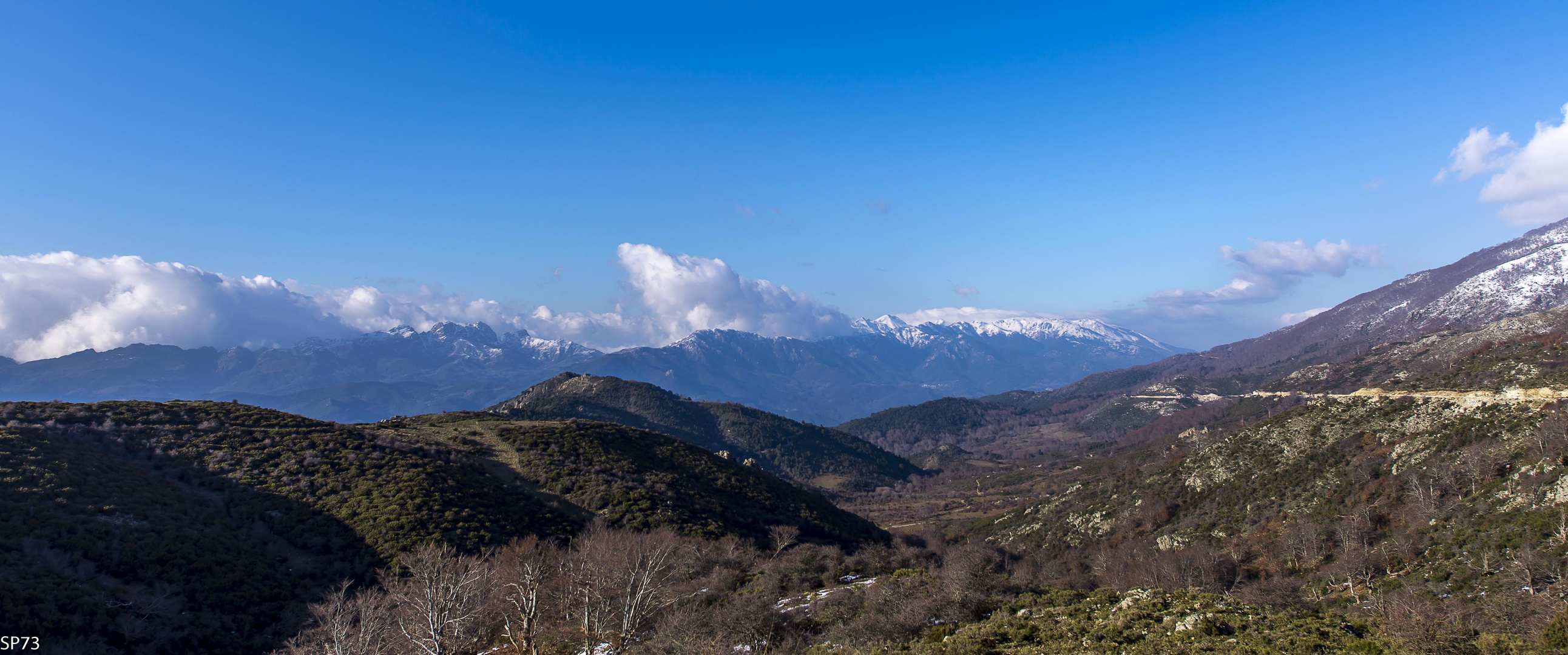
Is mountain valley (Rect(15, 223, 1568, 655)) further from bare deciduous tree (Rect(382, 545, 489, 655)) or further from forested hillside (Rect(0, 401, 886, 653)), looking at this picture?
bare deciduous tree (Rect(382, 545, 489, 655))

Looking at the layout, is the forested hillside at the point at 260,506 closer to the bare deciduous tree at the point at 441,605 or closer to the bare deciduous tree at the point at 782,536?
the bare deciduous tree at the point at 782,536

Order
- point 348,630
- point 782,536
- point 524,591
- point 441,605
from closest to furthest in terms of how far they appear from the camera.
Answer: point 348,630 < point 441,605 < point 524,591 < point 782,536

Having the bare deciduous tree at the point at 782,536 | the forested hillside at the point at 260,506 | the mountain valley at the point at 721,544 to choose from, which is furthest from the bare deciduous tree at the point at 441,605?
the bare deciduous tree at the point at 782,536

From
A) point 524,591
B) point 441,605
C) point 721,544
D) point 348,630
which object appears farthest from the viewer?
point 721,544

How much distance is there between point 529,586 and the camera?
1225 inches

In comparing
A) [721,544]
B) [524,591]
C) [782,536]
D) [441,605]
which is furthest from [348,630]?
[782,536]

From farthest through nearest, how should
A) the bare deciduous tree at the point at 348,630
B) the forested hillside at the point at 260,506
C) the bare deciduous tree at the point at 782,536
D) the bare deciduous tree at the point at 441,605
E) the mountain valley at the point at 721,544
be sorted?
the bare deciduous tree at the point at 782,536
the forested hillside at the point at 260,506
the bare deciduous tree at the point at 441,605
the mountain valley at the point at 721,544
the bare deciduous tree at the point at 348,630

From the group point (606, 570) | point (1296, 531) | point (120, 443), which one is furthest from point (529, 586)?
point (1296, 531)

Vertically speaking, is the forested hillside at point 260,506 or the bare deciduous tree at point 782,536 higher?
the forested hillside at point 260,506

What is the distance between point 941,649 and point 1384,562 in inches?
1825

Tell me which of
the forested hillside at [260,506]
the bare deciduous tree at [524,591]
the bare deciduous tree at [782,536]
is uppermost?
the forested hillside at [260,506]

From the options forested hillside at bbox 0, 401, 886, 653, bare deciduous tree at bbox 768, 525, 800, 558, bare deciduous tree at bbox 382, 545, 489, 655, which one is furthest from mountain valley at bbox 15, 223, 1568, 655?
bare deciduous tree at bbox 768, 525, 800, 558

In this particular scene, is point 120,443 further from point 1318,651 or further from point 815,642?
point 1318,651

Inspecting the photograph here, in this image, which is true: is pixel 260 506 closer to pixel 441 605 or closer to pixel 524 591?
pixel 441 605
